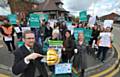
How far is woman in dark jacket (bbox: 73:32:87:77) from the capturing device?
8.58m

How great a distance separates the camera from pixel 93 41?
1490cm

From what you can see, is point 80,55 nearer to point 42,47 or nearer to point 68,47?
point 68,47

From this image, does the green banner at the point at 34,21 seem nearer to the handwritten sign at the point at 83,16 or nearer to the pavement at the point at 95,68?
the pavement at the point at 95,68

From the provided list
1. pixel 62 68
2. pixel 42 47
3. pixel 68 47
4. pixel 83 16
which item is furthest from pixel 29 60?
pixel 83 16

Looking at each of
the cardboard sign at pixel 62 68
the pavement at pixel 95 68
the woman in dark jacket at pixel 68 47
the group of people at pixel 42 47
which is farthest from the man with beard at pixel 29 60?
the pavement at pixel 95 68

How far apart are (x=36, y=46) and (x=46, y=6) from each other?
7527cm

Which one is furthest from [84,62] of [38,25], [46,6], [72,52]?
[46,6]

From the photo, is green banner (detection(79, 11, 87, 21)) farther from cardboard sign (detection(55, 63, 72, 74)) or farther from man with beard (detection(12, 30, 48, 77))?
man with beard (detection(12, 30, 48, 77))

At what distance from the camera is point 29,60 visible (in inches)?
175

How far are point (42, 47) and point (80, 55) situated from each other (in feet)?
11.9

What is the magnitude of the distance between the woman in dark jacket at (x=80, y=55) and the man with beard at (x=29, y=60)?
154 inches

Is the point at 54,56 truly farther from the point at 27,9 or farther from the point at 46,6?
the point at 46,6

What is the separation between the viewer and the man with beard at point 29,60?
443 centimetres

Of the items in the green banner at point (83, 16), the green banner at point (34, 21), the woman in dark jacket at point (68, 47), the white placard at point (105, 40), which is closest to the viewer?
the woman in dark jacket at point (68, 47)
